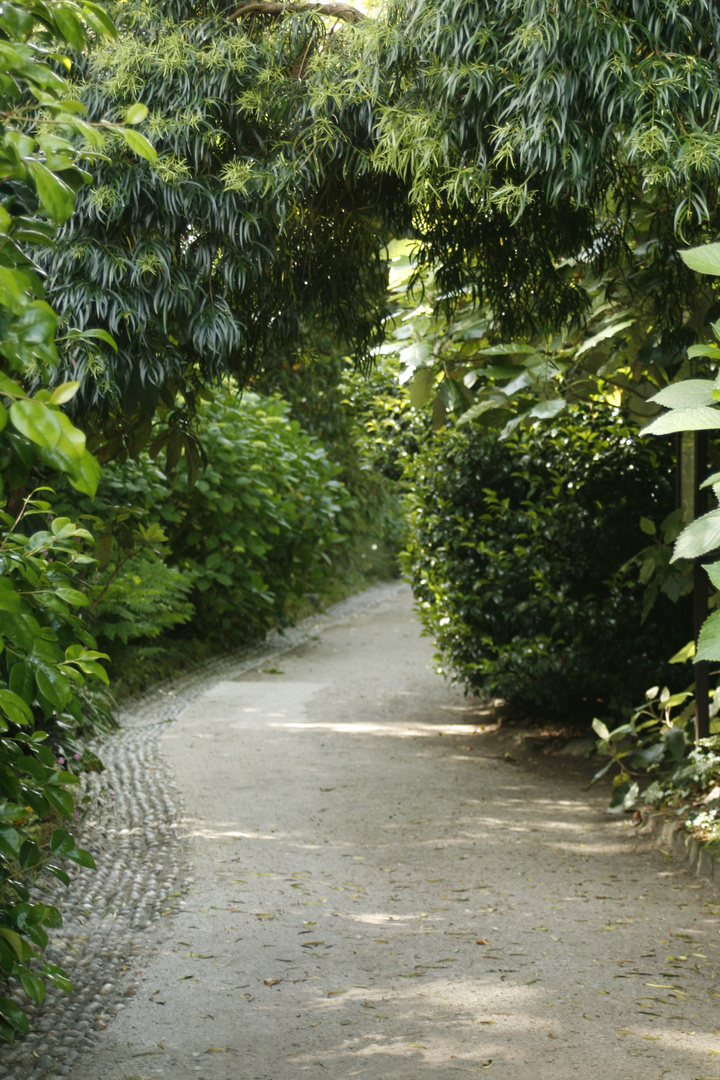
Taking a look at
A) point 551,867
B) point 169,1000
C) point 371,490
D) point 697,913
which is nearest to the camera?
point 169,1000

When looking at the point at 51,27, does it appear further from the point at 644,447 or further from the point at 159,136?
the point at 644,447

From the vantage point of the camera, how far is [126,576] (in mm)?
7043

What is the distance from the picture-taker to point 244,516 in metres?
9.65

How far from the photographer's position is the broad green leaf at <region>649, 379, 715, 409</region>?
7.80 feet

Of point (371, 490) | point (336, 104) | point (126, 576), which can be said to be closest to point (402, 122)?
point (336, 104)

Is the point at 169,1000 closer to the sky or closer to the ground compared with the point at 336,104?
closer to the ground

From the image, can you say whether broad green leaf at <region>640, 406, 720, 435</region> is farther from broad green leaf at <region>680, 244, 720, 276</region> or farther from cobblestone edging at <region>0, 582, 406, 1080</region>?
cobblestone edging at <region>0, 582, 406, 1080</region>

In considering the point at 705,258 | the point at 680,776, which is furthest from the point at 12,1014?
the point at 680,776

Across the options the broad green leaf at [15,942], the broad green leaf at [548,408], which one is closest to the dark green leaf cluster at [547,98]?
the broad green leaf at [548,408]

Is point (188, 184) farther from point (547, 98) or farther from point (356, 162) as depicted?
point (547, 98)

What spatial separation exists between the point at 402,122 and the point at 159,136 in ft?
2.72

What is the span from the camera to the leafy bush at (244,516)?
9117mm

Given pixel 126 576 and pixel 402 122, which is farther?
pixel 126 576

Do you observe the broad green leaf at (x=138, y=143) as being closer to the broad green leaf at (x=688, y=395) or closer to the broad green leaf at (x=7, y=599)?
the broad green leaf at (x=7, y=599)
